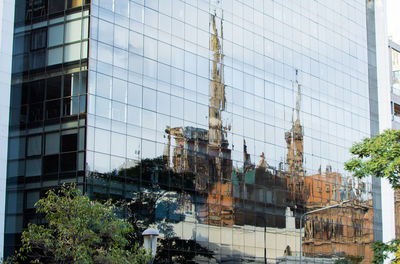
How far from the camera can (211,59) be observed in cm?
5625

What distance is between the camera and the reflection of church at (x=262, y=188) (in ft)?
173

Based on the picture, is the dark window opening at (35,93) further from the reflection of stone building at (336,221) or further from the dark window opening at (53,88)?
the reflection of stone building at (336,221)

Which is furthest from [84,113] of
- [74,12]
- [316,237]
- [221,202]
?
[316,237]

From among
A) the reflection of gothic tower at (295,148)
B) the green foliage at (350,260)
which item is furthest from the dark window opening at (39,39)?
the green foliage at (350,260)

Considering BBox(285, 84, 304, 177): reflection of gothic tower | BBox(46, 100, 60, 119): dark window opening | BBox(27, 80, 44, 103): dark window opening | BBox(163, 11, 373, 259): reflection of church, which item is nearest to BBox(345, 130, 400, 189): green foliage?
BBox(163, 11, 373, 259): reflection of church

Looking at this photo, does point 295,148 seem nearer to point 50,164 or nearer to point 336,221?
point 336,221

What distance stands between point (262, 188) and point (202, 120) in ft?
30.5

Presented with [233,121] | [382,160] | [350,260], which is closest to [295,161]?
[233,121]

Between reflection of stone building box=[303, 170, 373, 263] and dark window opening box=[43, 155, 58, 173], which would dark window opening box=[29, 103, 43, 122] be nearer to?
dark window opening box=[43, 155, 58, 173]

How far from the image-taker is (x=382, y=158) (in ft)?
138

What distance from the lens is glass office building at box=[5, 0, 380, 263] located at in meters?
44.9

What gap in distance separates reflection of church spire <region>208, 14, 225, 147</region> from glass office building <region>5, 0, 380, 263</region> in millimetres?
127

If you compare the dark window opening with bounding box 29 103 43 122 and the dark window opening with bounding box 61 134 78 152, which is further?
the dark window opening with bounding box 29 103 43 122

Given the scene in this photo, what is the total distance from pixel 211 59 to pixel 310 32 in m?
17.6
